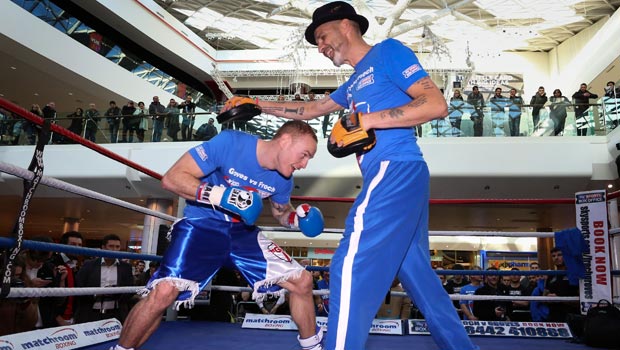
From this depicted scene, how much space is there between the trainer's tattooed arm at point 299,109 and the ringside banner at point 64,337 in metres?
1.18

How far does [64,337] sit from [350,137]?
4.64 ft

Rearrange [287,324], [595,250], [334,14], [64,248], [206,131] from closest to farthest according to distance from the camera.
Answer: [334,14], [64,248], [595,250], [287,324], [206,131]

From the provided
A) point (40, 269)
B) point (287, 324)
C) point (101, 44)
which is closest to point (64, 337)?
point (287, 324)

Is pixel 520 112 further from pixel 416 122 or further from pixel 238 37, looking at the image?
pixel 238 37

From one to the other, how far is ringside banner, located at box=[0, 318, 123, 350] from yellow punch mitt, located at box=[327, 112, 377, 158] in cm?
126

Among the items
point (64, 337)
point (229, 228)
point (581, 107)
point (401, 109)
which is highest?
point (581, 107)

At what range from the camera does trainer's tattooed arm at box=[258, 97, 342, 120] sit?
6.44 ft

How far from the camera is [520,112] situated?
8.30 meters

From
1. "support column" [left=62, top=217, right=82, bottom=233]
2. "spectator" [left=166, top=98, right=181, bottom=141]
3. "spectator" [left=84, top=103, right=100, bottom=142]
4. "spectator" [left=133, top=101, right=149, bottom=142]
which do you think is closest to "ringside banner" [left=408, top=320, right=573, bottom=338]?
"spectator" [left=166, top=98, right=181, bottom=141]

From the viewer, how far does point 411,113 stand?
1.28m

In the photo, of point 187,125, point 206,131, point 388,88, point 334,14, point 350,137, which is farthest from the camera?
point 187,125

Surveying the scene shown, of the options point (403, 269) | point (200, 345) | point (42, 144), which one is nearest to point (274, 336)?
point (200, 345)

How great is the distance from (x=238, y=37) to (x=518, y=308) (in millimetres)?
15997

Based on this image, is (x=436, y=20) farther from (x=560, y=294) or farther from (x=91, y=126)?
(x=560, y=294)
